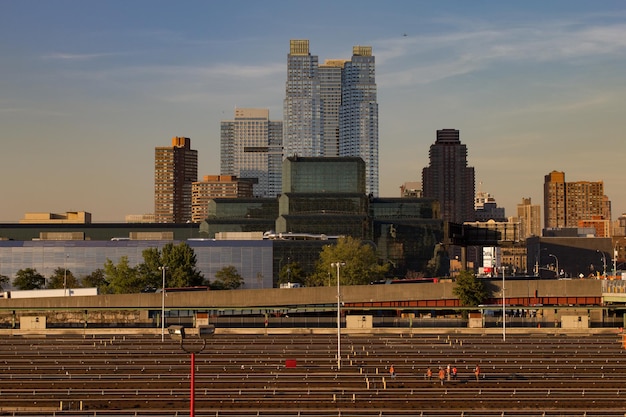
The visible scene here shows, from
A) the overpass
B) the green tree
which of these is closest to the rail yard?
the overpass

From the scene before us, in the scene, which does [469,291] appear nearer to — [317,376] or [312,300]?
[312,300]

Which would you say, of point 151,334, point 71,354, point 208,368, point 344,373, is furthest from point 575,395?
point 151,334

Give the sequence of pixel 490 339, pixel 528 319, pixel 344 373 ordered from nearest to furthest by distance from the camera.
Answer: pixel 344 373, pixel 490 339, pixel 528 319

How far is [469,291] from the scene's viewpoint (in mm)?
186625

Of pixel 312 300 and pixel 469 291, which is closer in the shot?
pixel 469 291

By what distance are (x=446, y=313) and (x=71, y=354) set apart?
3286 inches

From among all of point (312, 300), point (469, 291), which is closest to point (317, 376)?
point (312, 300)

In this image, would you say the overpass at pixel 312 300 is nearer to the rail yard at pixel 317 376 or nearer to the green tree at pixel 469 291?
the green tree at pixel 469 291

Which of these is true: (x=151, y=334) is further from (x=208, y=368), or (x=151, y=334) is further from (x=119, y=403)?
(x=119, y=403)

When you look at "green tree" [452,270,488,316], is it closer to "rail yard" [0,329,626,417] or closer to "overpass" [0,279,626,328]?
"overpass" [0,279,626,328]

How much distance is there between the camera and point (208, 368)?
368ft

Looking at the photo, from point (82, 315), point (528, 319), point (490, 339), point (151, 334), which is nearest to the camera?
point (490, 339)

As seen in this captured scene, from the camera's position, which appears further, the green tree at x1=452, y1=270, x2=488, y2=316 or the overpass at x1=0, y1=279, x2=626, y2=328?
the green tree at x1=452, y1=270, x2=488, y2=316

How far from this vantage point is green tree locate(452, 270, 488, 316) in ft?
610
